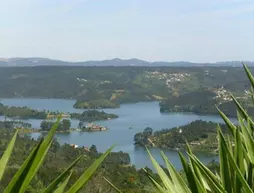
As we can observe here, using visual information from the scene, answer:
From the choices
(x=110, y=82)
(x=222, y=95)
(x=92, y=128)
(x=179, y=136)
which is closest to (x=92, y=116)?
(x=92, y=128)

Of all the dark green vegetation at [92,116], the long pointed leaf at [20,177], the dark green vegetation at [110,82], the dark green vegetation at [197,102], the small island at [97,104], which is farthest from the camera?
the dark green vegetation at [110,82]

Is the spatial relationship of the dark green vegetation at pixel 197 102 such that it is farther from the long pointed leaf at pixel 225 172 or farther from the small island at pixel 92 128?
the long pointed leaf at pixel 225 172

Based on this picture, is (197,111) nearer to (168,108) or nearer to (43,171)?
(168,108)

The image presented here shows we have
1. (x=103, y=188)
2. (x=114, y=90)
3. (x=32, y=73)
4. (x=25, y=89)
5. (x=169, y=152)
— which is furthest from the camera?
(x=32, y=73)

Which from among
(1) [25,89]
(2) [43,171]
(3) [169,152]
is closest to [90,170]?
(2) [43,171]

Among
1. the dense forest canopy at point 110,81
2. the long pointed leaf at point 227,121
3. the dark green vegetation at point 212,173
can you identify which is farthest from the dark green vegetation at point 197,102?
the dark green vegetation at point 212,173

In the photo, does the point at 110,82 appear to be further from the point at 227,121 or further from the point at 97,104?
the point at 227,121

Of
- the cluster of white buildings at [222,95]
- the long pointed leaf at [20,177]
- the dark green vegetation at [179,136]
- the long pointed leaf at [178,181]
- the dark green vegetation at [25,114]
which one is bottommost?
the dark green vegetation at [25,114]

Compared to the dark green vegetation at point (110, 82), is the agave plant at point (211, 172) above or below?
above
